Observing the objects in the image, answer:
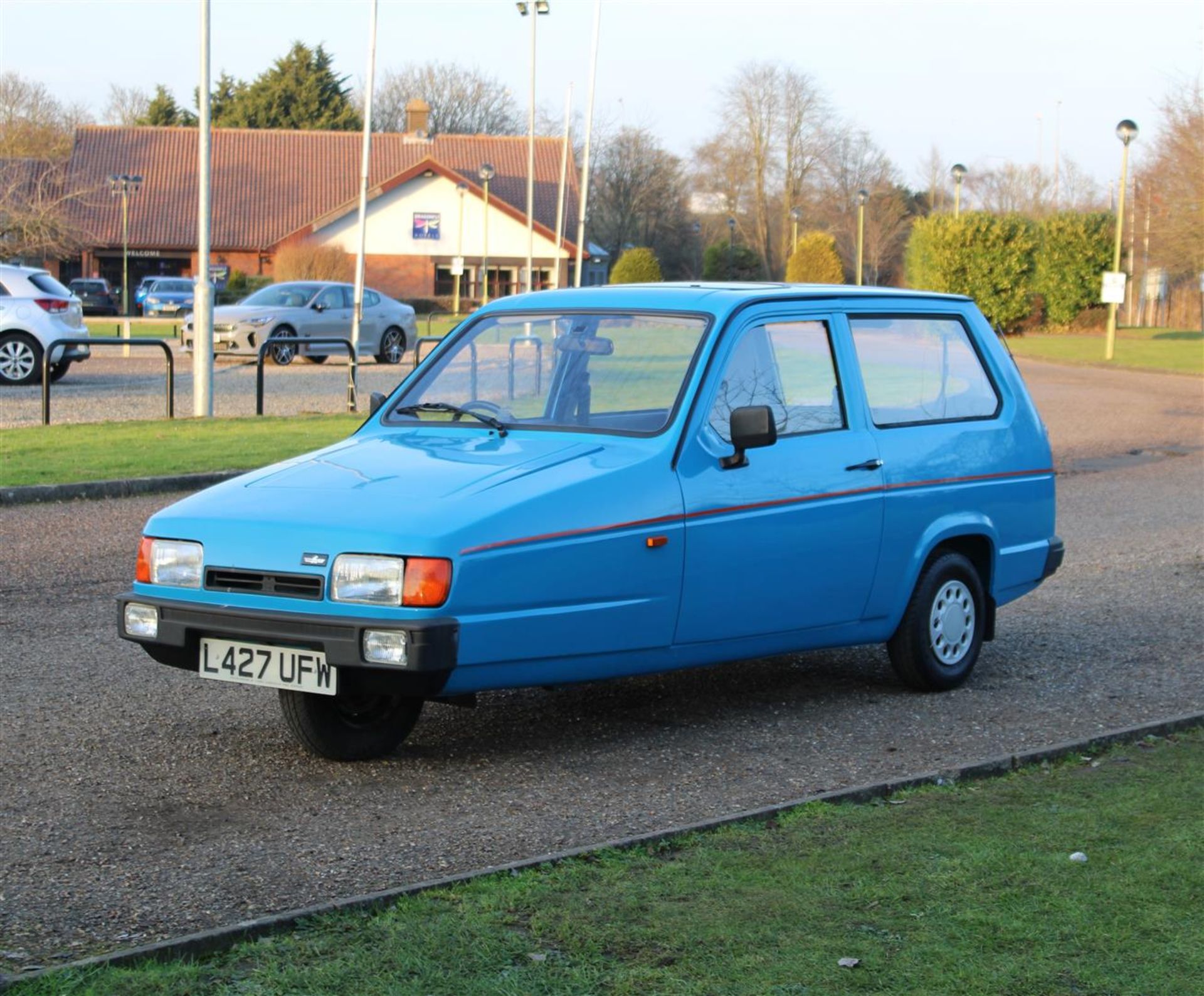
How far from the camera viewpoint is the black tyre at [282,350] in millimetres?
31969

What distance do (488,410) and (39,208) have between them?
2271 inches

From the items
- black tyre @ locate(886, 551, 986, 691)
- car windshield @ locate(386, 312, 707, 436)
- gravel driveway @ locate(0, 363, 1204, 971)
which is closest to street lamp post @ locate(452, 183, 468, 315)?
gravel driveway @ locate(0, 363, 1204, 971)

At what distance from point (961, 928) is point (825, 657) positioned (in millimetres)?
4076

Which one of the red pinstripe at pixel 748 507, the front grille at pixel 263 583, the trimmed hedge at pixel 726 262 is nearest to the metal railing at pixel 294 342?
the red pinstripe at pixel 748 507

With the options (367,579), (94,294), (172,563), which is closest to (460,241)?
(94,294)

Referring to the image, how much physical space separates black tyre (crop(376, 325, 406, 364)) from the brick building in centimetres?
3708

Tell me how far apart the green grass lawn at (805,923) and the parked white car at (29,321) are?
2029cm

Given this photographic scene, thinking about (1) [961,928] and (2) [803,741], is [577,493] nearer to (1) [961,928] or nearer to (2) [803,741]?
(2) [803,741]

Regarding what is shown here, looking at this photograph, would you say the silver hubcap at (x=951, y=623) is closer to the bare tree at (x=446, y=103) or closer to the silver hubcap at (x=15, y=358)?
the silver hubcap at (x=15, y=358)

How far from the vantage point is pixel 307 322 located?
106 feet

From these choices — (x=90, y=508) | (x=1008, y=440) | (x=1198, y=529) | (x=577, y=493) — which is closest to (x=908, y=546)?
(x=1008, y=440)

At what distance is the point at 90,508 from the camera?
13.0 meters

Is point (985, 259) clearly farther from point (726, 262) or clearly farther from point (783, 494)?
point (783, 494)

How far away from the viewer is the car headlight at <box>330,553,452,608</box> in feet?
17.9
